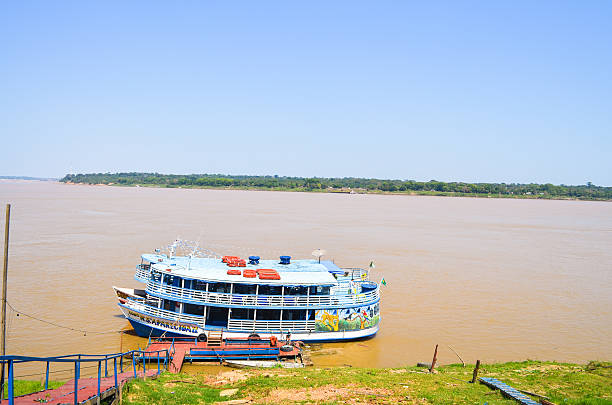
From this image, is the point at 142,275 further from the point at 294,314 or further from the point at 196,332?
the point at 294,314

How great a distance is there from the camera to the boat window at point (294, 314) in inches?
1020

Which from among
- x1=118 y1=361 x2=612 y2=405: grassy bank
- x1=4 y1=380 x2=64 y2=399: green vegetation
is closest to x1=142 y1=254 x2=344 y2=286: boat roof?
x1=118 y1=361 x2=612 y2=405: grassy bank

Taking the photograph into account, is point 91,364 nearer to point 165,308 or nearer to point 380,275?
point 165,308

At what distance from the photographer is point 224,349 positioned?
23.5 meters

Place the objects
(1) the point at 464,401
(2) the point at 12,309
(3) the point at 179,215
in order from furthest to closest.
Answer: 1. (3) the point at 179,215
2. (2) the point at 12,309
3. (1) the point at 464,401

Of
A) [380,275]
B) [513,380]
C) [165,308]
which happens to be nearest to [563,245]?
[380,275]

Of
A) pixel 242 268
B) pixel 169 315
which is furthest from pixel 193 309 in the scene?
pixel 242 268

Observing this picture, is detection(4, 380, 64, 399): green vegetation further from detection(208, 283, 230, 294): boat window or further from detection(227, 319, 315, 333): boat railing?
detection(227, 319, 315, 333): boat railing

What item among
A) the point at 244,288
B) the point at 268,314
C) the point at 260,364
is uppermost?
the point at 244,288

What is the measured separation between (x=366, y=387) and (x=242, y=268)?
12.0 metres

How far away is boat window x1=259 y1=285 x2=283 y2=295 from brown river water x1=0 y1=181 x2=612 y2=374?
3959mm

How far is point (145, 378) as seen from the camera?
17.6 m

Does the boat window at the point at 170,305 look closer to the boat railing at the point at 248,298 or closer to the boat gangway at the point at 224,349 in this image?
the boat railing at the point at 248,298

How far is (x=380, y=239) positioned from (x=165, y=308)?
152 feet
